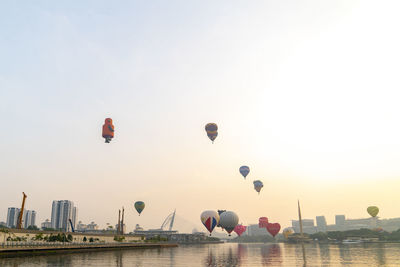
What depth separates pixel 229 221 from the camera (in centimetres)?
16062

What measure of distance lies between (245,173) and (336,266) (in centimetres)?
7980

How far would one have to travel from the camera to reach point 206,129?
361 ft

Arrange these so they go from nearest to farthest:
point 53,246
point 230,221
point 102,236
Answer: point 53,246 < point 102,236 < point 230,221

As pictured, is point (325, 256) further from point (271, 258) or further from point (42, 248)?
point (42, 248)

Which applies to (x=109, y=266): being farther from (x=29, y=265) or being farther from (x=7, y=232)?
(x=7, y=232)

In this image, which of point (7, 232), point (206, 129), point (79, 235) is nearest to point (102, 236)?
point (79, 235)

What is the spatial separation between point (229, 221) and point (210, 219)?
577 inches

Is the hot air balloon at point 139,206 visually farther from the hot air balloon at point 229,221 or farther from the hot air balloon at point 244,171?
the hot air balloon at point 244,171

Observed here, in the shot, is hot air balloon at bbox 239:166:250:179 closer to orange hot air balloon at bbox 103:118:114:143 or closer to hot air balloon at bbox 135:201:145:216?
hot air balloon at bbox 135:201:145:216

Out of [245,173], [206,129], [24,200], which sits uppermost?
[206,129]

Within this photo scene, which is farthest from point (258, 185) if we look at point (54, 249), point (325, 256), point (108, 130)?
point (54, 249)

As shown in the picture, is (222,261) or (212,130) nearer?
(222,261)

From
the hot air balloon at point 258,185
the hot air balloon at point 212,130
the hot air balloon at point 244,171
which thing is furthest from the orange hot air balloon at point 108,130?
the hot air balloon at point 258,185

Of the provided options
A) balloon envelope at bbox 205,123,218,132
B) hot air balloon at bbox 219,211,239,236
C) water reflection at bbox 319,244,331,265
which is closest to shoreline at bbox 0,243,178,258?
balloon envelope at bbox 205,123,218,132
